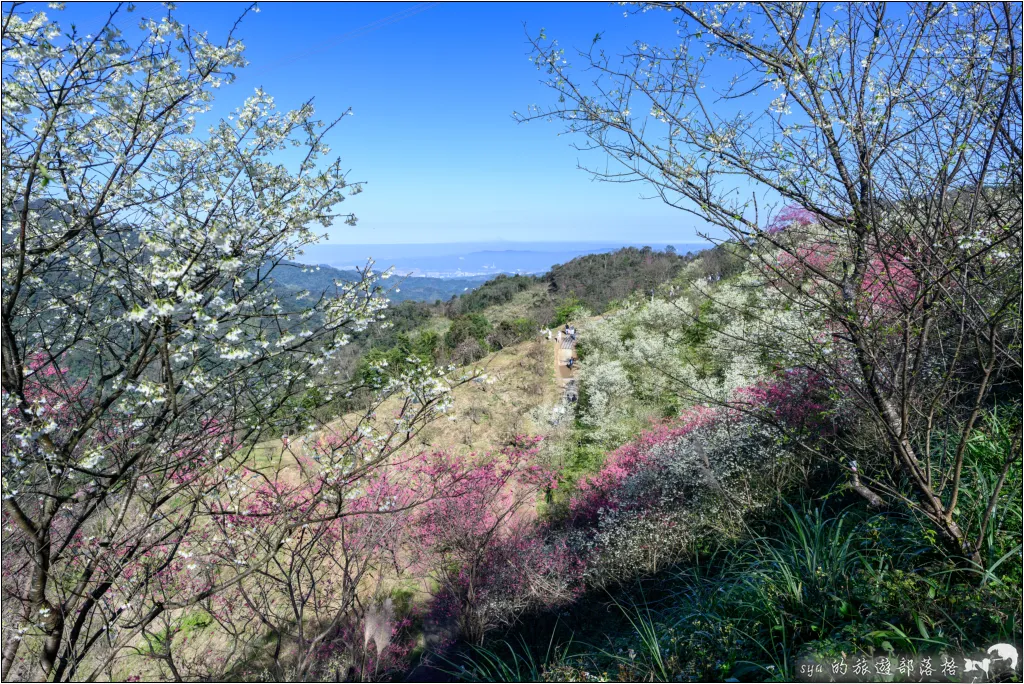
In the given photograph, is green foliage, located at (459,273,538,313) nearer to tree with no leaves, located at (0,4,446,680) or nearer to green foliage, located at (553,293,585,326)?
green foliage, located at (553,293,585,326)

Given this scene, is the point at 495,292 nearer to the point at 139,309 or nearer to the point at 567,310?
the point at 567,310

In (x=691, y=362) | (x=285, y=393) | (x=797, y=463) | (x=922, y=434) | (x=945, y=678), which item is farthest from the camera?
(x=691, y=362)

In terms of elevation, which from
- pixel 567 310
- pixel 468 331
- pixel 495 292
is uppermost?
pixel 495 292

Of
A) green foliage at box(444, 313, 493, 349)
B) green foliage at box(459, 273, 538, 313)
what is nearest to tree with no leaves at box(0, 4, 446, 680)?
green foliage at box(444, 313, 493, 349)

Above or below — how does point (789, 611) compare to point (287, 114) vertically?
below

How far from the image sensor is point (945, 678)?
229 cm

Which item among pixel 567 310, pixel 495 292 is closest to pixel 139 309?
pixel 567 310

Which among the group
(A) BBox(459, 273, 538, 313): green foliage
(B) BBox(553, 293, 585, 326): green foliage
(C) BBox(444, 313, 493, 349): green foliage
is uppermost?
(A) BBox(459, 273, 538, 313): green foliage

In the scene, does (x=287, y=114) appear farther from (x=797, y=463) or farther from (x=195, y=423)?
(x=797, y=463)

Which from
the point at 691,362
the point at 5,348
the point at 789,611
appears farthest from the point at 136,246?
the point at 691,362

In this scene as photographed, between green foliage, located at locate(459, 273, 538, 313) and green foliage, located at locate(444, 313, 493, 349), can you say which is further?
green foliage, located at locate(459, 273, 538, 313)

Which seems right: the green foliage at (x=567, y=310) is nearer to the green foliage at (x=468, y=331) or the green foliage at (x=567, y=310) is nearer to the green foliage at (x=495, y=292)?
the green foliage at (x=468, y=331)

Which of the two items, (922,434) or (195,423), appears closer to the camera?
(195,423)

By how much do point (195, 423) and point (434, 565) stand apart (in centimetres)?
507
